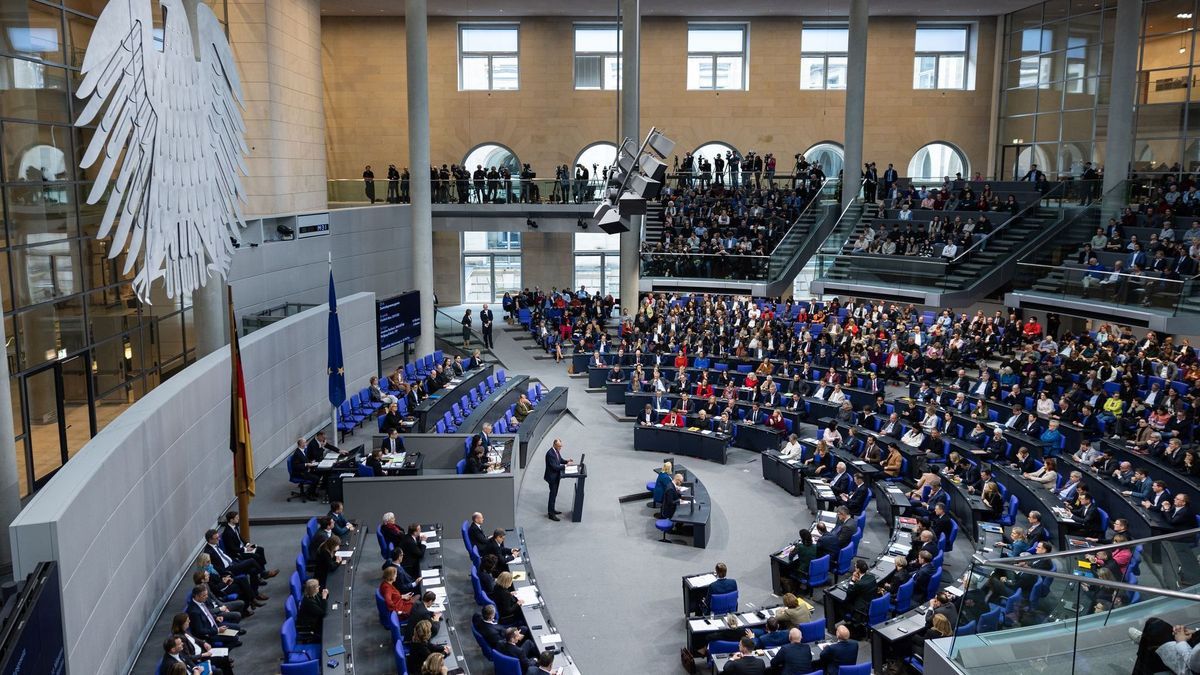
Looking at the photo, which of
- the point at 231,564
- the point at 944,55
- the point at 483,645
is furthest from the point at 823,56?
the point at 483,645

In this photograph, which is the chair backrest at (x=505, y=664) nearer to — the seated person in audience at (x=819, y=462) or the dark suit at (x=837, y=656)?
the dark suit at (x=837, y=656)

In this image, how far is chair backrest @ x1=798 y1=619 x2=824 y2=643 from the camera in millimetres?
10398

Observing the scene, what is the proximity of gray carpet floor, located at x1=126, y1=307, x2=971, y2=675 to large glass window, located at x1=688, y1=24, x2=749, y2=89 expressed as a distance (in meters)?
21.4

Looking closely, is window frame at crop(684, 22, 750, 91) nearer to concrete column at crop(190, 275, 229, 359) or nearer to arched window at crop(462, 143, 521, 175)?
arched window at crop(462, 143, 521, 175)

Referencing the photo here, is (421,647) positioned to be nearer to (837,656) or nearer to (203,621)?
(203,621)

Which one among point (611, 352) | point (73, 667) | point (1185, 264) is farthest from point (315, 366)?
point (1185, 264)

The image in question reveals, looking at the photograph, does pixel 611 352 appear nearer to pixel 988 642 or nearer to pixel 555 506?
pixel 555 506

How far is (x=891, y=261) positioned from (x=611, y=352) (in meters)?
7.84

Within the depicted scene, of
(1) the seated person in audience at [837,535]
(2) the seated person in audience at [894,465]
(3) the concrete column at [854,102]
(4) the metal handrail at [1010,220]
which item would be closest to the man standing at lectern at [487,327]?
(3) the concrete column at [854,102]

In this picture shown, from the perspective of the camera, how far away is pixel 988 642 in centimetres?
708

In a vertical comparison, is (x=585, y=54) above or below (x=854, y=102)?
above

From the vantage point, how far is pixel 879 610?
11320 mm

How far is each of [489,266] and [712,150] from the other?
1019 centimetres

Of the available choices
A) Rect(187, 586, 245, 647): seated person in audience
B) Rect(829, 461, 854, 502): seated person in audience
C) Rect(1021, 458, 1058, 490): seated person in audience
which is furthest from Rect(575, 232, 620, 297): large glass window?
Rect(187, 586, 245, 647): seated person in audience
